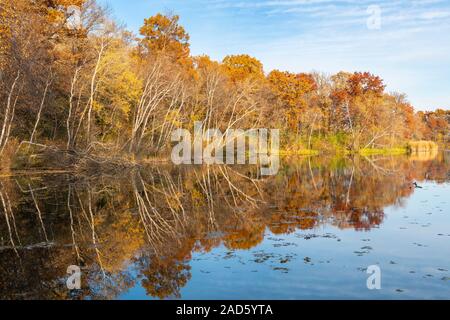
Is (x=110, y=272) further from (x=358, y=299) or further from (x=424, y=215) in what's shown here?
(x=424, y=215)

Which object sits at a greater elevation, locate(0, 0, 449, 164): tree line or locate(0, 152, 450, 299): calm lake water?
locate(0, 0, 449, 164): tree line

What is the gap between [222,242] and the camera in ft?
36.9

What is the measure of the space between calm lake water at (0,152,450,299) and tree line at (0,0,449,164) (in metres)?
10.0

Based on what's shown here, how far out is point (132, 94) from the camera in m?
34.8

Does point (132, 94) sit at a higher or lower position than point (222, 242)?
higher

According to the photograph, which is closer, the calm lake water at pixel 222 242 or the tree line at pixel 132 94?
the calm lake water at pixel 222 242

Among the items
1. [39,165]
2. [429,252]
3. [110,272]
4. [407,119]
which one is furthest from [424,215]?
[407,119]

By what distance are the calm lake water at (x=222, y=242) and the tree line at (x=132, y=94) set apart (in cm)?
1005

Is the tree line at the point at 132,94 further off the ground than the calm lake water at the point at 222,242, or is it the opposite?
the tree line at the point at 132,94

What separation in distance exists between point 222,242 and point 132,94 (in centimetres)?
2575

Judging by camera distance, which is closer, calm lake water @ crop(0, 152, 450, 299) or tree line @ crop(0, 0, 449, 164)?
calm lake water @ crop(0, 152, 450, 299)

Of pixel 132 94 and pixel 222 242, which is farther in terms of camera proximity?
pixel 132 94

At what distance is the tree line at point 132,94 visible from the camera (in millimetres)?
28172

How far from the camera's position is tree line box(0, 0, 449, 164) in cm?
2817
